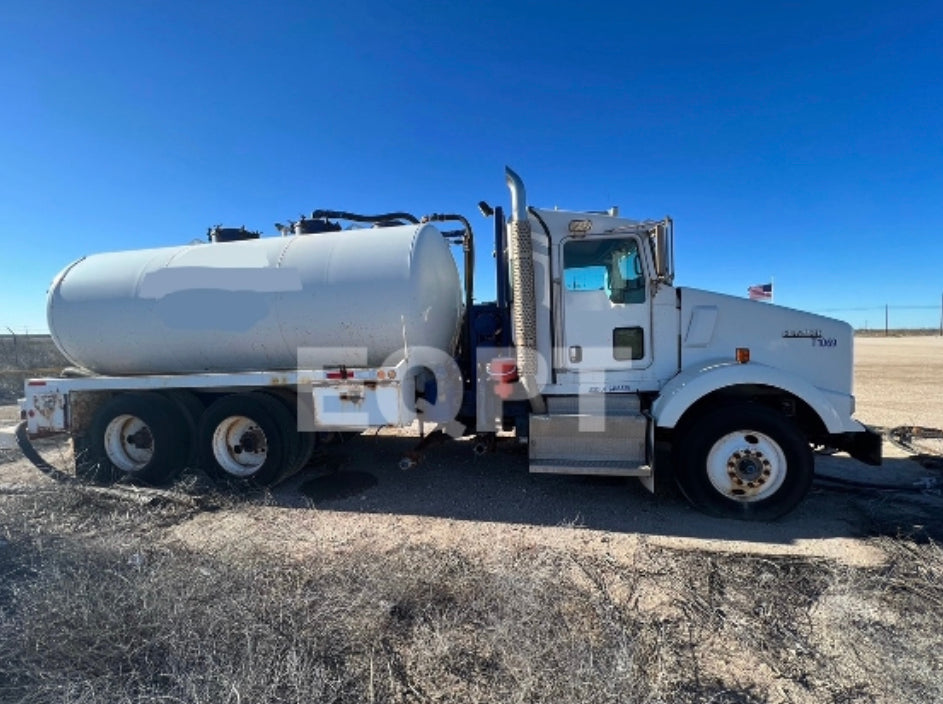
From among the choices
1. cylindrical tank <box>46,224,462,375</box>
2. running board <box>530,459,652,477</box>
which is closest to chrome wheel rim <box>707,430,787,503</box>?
running board <box>530,459,652,477</box>

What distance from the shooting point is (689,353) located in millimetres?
4598

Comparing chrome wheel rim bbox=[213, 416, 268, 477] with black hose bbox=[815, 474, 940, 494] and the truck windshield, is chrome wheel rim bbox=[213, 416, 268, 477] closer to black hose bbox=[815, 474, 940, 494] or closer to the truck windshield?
the truck windshield

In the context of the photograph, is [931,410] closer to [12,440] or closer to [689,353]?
[689,353]

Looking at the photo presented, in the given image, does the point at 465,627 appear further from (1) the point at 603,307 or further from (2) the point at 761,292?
(2) the point at 761,292

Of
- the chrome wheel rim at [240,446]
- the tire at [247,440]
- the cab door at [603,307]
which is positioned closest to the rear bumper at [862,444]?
the cab door at [603,307]

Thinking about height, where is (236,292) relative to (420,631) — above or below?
above

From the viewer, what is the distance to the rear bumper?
426 centimetres

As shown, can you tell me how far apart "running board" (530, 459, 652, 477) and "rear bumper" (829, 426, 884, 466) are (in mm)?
1942

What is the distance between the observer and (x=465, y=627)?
260 cm

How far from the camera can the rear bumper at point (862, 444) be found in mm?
4262

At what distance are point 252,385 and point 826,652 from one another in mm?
4916

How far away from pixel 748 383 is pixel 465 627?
3.31m

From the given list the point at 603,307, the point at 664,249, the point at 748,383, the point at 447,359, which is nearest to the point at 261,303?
the point at 447,359

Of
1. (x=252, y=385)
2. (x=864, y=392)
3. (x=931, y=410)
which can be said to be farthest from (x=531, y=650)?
(x=864, y=392)
